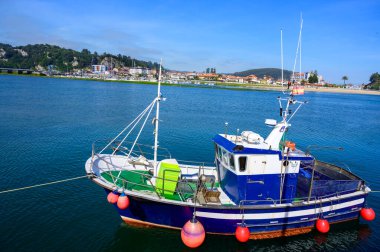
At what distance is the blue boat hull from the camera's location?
1065 cm

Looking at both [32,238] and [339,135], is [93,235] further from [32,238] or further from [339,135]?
[339,135]

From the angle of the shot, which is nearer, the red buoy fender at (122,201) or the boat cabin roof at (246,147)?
the red buoy fender at (122,201)

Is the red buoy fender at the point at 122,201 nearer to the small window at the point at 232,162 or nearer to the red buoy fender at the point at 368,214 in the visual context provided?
the small window at the point at 232,162

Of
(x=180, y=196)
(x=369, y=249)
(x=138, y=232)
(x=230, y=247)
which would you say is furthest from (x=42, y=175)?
(x=369, y=249)

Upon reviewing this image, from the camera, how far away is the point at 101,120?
110 feet

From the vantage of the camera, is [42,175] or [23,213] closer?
[23,213]

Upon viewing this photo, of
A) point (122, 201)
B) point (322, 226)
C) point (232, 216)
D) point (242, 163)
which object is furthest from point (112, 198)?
point (322, 226)

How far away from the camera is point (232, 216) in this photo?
424 inches

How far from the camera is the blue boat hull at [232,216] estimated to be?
10648 mm

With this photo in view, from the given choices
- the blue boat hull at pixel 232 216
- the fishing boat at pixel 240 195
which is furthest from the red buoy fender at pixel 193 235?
the blue boat hull at pixel 232 216

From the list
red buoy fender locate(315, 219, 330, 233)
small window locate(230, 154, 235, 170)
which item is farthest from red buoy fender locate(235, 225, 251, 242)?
red buoy fender locate(315, 219, 330, 233)

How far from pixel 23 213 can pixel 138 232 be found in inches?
221

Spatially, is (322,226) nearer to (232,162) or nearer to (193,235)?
(232,162)

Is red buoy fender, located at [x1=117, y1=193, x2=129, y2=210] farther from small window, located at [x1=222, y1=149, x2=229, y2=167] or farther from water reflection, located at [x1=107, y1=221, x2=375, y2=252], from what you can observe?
small window, located at [x1=222, y1=149, x2=229, y2=167]
